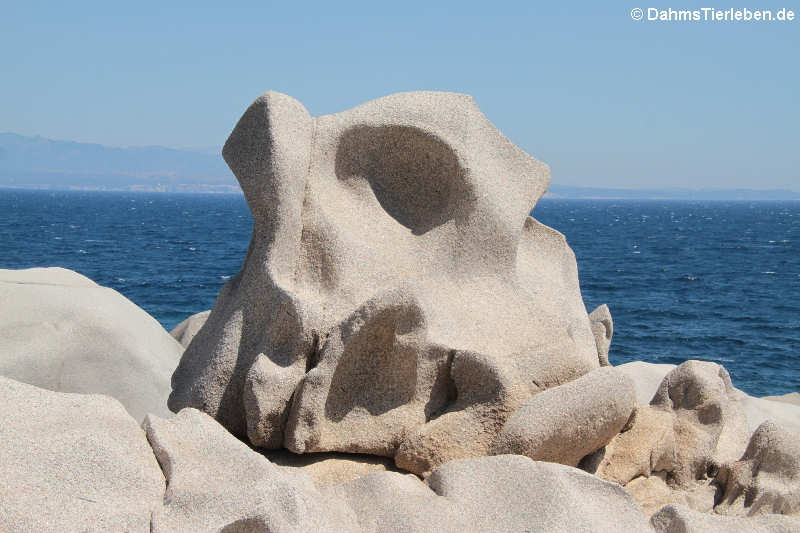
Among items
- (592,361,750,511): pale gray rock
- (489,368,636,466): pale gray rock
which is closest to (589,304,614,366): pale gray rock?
(592,361,750,511): pale gray rock

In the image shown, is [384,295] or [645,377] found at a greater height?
[384,295]

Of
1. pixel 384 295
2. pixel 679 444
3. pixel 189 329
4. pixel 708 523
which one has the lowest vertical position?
pixel 189 329

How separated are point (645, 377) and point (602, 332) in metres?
2.05

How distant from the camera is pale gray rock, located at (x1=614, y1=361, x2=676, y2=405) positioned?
9.48 m

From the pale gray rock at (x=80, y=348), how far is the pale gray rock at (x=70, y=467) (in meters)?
5.42

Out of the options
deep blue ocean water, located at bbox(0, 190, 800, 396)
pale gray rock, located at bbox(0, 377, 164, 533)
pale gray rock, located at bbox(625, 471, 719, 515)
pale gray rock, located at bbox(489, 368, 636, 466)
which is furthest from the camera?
deep blue ocean water, located at bbox(0, 190, 800, 396)

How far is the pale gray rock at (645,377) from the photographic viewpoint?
948 centimetres

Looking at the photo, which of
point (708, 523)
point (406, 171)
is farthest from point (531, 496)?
point (406, 171)

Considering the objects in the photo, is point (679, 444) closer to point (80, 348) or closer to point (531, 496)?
point (531, 496)

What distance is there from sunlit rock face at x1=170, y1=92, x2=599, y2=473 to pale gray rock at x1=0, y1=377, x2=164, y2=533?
1.51 m

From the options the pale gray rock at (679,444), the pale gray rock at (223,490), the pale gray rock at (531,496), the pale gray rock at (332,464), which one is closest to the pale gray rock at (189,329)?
the pale gray rock at (332,464)

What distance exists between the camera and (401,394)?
6.13 meters

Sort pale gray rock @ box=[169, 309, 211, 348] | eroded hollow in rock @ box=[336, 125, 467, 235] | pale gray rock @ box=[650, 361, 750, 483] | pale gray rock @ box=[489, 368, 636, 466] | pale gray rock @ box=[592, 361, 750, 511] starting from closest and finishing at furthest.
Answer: pale gray rock @ box=[489, 368, 636, 466], pale gray rock @ box=[592, 361, 750, 511], pale gray rock @ box=[650, 361, 750, 483], eroded hollow in rock @ box=[336, 125, 467, 235], pale gray rock @ box=[169, 309, 211, 348]

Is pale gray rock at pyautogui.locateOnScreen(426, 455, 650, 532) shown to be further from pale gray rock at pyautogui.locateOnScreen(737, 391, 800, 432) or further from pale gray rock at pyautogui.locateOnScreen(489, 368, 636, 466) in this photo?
pale gray rock at pyautogui.locateOnScreen(737, 391, 800, 432)
